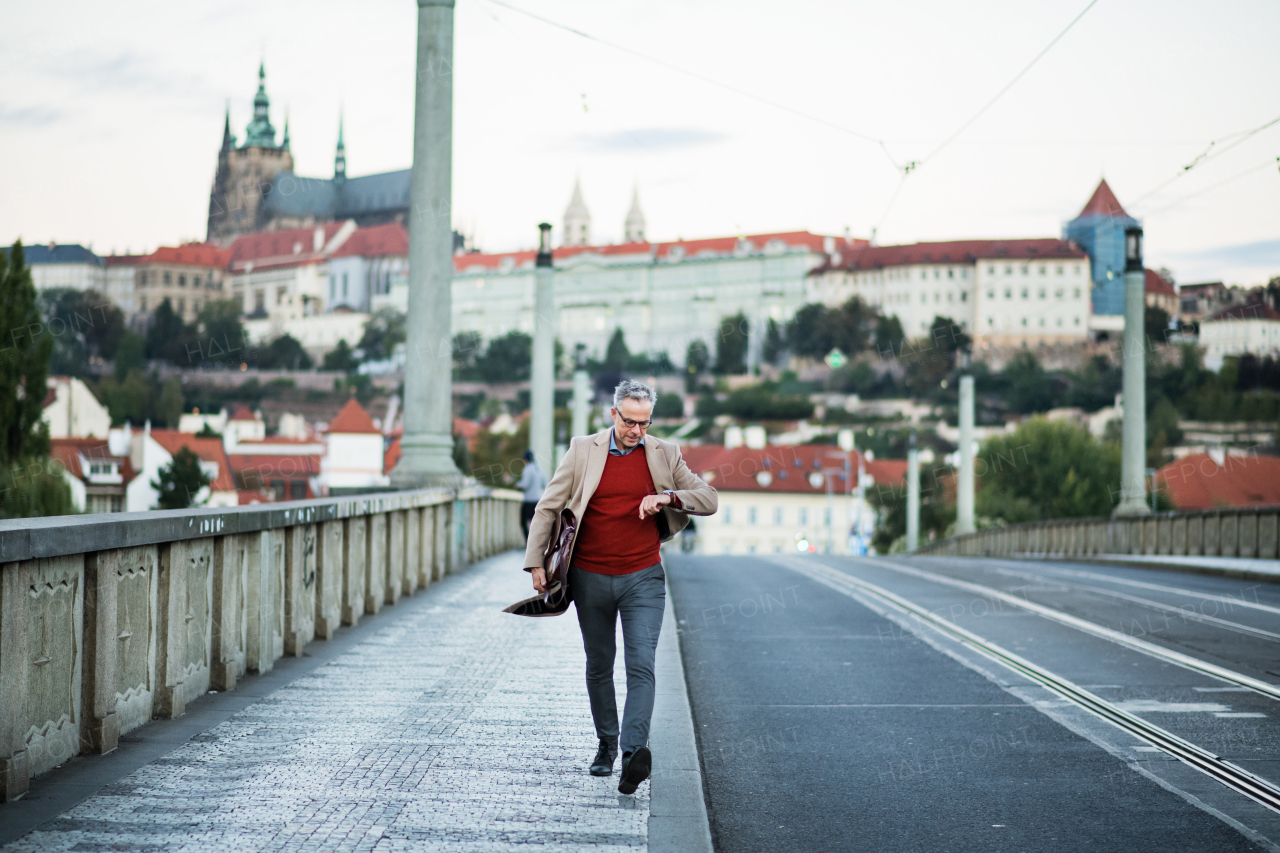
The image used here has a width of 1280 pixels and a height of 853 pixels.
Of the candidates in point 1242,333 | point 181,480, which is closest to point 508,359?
point 1242,333

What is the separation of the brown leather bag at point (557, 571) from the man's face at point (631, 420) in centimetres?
38

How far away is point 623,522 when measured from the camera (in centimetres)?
645

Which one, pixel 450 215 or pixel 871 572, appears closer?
pixel 450 215

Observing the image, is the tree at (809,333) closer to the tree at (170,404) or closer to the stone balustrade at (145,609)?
the tree at (170,404)

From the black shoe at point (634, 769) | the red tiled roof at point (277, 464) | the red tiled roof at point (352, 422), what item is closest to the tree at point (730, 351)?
the red tiled roof at point (277, 464)

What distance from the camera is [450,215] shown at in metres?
15.3

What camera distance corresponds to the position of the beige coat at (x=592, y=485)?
6398mm

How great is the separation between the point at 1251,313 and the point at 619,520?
571 ft

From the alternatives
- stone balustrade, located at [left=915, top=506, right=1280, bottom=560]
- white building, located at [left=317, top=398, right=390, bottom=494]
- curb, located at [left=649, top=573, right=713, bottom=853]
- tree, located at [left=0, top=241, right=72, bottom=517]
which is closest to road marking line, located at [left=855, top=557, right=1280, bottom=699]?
curb, located at [left=649, top=573, right=713, bottom=853]

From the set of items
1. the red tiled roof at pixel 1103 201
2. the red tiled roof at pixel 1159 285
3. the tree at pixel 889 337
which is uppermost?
the red tiled roof at pixel 1103 201

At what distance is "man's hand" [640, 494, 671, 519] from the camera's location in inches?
248

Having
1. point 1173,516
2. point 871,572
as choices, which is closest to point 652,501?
point 871,572

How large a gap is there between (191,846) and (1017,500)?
98.8m

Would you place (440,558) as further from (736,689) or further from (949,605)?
(736,689)
